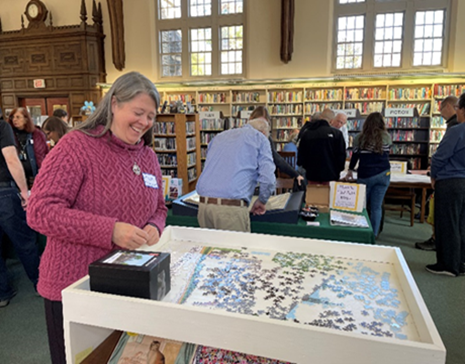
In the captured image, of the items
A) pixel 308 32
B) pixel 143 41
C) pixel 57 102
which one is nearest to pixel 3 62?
pixel 57 102

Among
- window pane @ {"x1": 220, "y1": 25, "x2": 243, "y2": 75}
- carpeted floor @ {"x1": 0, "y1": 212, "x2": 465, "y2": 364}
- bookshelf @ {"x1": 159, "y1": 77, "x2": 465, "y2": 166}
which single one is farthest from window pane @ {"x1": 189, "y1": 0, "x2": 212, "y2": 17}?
carpeted floor @ {"x1": 0, "y1": 212, "x2": 465, "y2": 364}

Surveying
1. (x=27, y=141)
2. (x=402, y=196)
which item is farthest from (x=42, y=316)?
(x=402, y=196)

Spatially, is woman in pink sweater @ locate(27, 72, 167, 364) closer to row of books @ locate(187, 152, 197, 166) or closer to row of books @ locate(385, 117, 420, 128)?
row of books @ locate(187, 152, 197, 166)

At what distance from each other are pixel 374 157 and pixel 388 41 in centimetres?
627

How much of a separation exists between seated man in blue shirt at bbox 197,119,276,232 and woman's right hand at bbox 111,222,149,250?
1287 mm

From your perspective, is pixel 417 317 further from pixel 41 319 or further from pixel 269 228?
pixel 41 319

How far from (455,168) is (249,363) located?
3.00 meters

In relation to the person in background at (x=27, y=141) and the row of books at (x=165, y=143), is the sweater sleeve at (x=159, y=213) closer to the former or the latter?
the person in background at (x=27, y=141)

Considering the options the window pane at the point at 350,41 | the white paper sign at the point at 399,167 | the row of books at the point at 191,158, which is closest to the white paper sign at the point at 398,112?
the window pane at the point at 350,41

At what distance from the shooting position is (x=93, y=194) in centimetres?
119

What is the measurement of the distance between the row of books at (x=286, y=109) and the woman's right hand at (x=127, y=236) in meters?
8.13

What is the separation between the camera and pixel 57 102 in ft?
34.3

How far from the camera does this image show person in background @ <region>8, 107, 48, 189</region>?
308cm

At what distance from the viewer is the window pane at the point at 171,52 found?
10.0m
